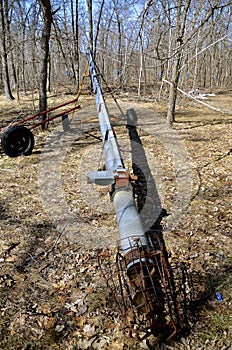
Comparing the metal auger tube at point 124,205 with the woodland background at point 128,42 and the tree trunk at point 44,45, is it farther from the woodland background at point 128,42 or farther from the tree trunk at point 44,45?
the tree trunk at point 44,45

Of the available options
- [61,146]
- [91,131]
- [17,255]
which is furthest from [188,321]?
[91,131]

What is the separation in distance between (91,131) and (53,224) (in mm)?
6323

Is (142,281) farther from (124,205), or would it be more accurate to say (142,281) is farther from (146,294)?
(124,205)

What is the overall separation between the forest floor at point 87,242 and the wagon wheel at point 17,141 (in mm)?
218

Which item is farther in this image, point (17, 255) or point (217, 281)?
point (17, 255)

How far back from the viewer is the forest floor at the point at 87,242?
298 cm

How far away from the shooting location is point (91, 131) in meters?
10.8

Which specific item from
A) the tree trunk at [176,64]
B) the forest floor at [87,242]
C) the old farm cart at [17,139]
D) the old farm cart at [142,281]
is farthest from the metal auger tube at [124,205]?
the tree trunk at [176,64]

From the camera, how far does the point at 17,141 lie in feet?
25.6

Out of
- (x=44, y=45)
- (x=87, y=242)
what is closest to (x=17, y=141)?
(x=44, y=45)

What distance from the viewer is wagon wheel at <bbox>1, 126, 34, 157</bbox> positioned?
7.39m

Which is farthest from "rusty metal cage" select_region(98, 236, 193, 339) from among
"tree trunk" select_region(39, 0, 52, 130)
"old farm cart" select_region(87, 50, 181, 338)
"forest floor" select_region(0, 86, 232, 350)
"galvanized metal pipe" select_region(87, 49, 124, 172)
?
"tree trunk" select_region(39, 0, 52, 130)

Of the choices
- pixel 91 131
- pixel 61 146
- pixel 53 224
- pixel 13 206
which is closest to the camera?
pixel 53 224

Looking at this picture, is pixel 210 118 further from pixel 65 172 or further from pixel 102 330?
pixel 102 330
